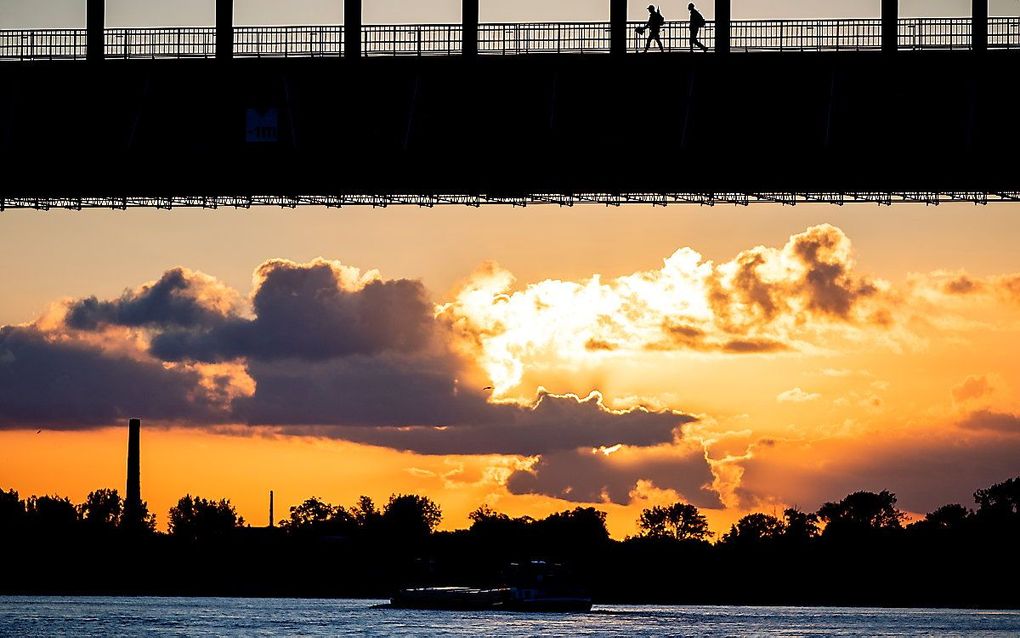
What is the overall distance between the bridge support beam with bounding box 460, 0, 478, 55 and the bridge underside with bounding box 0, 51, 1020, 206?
74 cm

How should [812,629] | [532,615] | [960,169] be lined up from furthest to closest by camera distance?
1. [532,615]
2. [812,629]
3. [960,169]

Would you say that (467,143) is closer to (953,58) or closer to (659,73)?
(659,73)

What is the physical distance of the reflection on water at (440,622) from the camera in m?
125

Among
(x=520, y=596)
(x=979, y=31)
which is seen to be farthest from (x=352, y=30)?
(x=520, y=596)

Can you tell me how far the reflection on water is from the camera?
125m

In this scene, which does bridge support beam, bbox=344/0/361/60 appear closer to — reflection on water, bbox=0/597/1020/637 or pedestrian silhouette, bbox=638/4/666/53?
pedestrian silhouette, bbox=638/4/666/53

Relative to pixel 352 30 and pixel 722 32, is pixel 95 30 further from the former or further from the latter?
pixel 722 32

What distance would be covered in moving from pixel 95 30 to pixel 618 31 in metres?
14.8

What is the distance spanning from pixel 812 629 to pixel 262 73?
91.9 metres

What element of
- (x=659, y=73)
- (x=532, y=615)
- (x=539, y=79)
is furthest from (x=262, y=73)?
(x=532, y=615)

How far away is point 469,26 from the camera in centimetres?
5366

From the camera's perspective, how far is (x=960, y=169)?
5075 cm

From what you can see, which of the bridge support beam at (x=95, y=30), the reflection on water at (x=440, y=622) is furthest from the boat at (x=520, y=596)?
the bridge support beam at (x=95, y=30)

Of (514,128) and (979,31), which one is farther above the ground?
(979,31)
